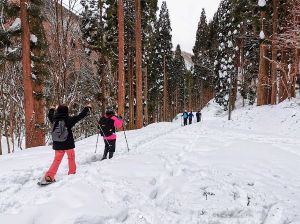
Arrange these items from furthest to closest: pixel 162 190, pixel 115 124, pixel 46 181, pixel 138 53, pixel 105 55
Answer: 1. pixel 105 55
2. pixel 138 53
3. pixel 115 124
4. pixel 46 181
5. pixel 162 190

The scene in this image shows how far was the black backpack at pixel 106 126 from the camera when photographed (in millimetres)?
10398

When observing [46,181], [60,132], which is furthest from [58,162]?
[60,132]

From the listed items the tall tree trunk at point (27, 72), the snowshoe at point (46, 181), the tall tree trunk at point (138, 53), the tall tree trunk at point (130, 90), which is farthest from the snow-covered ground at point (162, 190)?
the tall tree trunk at point (130, 90)

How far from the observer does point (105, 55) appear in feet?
83.7

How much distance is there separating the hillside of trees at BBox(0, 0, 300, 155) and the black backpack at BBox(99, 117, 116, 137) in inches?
38.1

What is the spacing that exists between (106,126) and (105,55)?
626 inches

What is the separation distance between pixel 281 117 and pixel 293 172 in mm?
13976

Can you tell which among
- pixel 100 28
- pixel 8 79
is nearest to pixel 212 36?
pixel 100 28

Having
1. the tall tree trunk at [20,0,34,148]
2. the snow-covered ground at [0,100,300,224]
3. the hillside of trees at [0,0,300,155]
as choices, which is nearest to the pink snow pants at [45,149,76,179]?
the snow-covered ground at [0,100,300,224]

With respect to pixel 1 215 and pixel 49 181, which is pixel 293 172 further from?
pixel 1 215

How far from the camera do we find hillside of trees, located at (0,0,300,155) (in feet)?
47.0

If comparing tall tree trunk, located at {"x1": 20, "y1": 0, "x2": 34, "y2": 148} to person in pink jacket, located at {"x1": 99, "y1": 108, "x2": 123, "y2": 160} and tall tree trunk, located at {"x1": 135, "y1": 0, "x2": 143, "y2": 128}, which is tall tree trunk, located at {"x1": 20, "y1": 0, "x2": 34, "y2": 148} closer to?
person in pink jacket, located at {"x1": 99, "y1": 108, "x2": 123, "y2": 160}

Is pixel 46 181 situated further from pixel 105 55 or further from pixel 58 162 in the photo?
pixel 105 55

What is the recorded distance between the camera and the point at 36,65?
15.2m
